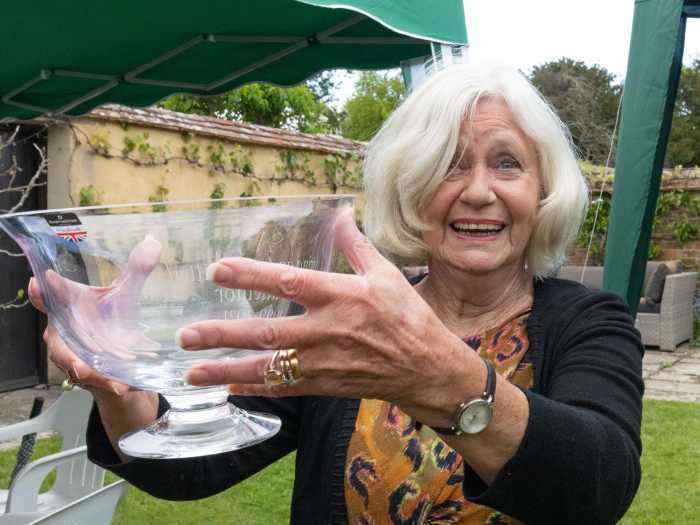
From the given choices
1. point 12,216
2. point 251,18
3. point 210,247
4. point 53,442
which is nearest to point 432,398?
point 210,247

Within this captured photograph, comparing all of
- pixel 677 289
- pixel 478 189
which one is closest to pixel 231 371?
pixel 478 189

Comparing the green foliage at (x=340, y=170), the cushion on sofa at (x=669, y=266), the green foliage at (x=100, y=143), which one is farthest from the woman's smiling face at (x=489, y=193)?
the cushion on sofa at (x=669, y=266)

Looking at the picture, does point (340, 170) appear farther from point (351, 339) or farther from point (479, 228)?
point (351, 339)

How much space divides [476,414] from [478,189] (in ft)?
2.36

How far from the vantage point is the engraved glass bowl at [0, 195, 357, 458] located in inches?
20.3

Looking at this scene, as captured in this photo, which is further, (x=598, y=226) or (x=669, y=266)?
(x=598, y=226)

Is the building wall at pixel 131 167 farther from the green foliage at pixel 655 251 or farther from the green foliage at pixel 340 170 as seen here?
the green foliage at pixel 655 251

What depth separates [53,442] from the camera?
4.17 meters

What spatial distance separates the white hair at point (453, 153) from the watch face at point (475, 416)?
29.5 inches

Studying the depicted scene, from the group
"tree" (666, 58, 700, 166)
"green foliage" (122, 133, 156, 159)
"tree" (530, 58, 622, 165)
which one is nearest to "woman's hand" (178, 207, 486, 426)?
"green foliage" (122, 133, 156, 159)

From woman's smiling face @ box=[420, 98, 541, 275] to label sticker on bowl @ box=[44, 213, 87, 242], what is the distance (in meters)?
0.97

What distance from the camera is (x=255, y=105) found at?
14.2 meters

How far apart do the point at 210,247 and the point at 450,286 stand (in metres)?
1.06

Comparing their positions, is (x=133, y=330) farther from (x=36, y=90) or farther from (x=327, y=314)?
(x=36, y=90)
